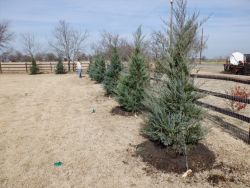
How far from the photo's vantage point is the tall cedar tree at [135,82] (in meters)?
7.34

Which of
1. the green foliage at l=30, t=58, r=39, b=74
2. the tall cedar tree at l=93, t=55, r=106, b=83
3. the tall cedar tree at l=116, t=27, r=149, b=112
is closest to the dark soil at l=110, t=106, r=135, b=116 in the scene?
the tall cedar tree at l=116, t=27, r=149, b=112

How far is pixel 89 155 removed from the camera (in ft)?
14.7

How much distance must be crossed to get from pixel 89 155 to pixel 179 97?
6.78 ft

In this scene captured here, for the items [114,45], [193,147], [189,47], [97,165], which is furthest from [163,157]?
[114,45]

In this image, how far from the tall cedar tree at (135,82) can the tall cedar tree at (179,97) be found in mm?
3272

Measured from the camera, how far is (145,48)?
7.66 meters

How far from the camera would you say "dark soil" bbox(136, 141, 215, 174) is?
3.77 m

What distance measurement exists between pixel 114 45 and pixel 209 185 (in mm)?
8342

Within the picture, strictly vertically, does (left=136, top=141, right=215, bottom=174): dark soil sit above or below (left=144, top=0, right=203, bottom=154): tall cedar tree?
below

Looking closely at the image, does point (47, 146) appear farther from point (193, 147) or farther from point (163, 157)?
point (193, 147)

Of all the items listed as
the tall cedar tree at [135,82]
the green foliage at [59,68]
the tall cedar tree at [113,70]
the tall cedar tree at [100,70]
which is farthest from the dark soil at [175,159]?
the green foliage at [59,68]

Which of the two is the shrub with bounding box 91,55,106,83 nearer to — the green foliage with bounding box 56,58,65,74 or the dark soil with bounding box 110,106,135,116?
the dark soil with bounding box 110,106,135,116

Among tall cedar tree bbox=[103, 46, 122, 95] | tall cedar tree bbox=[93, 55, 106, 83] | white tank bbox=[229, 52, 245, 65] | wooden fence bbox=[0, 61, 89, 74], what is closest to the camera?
tall cedar tree bbox=[103, 46, 122, 95]

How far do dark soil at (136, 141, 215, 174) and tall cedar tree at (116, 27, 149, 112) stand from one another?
123 inches
